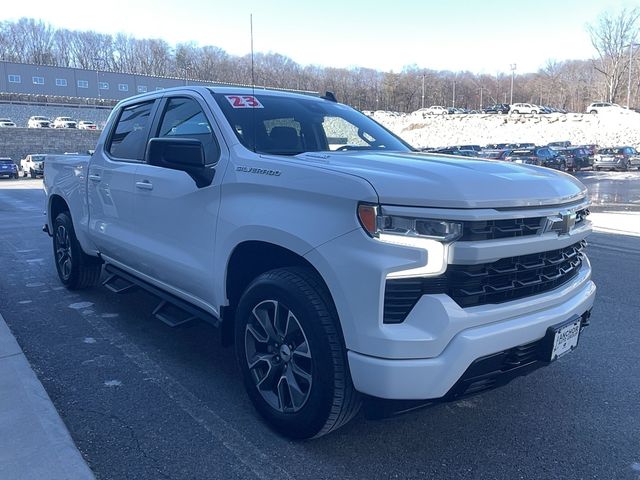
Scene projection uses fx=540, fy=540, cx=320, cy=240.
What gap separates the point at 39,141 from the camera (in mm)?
49812

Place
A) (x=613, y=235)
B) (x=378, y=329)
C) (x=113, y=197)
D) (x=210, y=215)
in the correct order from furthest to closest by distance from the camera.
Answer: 1. (x=613, y=235)
2. (x=113, y=197)
3. (x=210, y=215)
4. (x=378, y=329)

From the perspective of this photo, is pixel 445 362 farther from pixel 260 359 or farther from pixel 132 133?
pixel 132 133

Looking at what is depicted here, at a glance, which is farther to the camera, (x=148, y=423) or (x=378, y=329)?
(x=148, y=423)

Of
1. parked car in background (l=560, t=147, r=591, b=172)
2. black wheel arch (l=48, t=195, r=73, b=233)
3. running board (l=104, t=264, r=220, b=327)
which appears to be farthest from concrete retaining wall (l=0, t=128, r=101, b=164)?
running board (l=104, t=264, r=220, b=327)

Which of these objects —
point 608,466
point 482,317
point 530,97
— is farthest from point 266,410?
point 530,97

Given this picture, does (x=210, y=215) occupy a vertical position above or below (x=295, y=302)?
above

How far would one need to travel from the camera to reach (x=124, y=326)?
4910 millimetres

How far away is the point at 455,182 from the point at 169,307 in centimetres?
285

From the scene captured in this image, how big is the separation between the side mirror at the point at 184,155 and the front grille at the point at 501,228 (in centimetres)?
170

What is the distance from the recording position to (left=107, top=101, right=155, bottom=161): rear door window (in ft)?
14.8

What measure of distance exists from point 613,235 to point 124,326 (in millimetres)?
9362

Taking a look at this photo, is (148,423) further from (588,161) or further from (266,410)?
(588,161)

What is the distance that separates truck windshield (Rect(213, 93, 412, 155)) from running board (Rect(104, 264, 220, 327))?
1.21 m

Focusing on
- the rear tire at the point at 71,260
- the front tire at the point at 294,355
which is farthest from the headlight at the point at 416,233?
the rear tire at the point at 71,260
